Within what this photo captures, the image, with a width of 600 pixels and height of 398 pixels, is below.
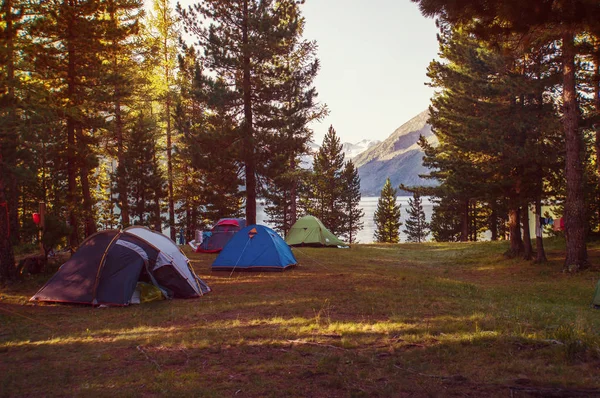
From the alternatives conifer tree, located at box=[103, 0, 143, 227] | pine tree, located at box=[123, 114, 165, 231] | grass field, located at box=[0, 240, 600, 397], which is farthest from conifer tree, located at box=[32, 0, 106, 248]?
pine tree, located at box=[123, 114, 165, 231]

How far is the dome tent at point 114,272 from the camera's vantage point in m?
9.61

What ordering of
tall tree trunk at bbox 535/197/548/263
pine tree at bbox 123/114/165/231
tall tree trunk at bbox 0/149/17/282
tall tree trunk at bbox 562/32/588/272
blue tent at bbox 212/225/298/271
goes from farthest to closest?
1. pine tree at bbox 123/114/165/231
2. tall tree trunk at bbox 535/197/548/263
3. blue tent at bbox 212/225/298/271
4. tall tree trunk at bbox 562/32/588/272
5. tall tree trunk at bbox 0/149/17/282

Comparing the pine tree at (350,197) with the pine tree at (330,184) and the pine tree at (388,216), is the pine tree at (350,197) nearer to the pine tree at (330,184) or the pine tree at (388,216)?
the pine tree at (330,184)

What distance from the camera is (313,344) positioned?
20.1 ft

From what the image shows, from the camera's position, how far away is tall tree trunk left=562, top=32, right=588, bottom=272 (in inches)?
520

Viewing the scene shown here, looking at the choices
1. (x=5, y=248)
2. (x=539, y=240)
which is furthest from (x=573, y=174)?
(x=5, y=248)

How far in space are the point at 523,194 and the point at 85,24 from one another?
50.7 ft

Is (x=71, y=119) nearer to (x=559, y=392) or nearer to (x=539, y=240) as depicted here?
(x=559, y=392)

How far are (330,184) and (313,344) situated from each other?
1477 inches

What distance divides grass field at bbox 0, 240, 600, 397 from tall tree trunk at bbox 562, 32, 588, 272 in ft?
9.67

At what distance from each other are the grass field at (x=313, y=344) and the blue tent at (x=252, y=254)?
9.94 ft

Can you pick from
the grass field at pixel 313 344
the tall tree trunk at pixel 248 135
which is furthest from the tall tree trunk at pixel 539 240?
the tall tree trunk at pixel 248 135

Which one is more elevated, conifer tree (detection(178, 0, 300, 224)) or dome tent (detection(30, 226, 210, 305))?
conifer tree (detection(178, 0, 300, 224))

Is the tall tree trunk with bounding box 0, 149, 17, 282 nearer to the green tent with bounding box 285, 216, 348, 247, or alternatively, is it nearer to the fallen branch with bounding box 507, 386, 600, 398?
the fallen branch with bounding box 507, 386, 600, 398
